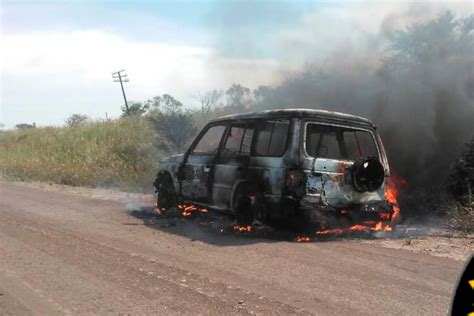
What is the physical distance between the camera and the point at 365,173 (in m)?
7.38

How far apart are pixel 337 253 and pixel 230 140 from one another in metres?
2.75

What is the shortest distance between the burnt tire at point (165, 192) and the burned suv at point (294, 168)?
99 cm

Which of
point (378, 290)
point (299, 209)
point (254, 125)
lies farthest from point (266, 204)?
point (378, 290)

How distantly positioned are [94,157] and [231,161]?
14947mm

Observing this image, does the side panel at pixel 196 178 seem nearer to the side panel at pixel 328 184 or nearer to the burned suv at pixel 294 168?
the burned suv at pixel 294 168

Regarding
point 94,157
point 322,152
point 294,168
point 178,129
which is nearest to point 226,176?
point 294,168

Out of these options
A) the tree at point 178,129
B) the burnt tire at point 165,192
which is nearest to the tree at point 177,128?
the tree at point 178,129

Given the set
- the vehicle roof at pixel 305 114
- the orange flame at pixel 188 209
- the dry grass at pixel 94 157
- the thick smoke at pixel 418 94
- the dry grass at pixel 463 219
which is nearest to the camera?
the vehicle roof at pixel 305 114

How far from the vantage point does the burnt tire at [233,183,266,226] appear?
745 centimetres

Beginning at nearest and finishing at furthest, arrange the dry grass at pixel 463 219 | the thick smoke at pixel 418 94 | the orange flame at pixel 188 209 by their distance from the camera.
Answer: the dry grass at pixel 463 219 → the orange flame at pixel 188 209 → the thick smoke at pixel 418 94

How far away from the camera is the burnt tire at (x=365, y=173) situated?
289 inches

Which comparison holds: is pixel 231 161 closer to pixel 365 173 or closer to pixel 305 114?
pixel 305 114

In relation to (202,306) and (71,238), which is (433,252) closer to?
(202,306)

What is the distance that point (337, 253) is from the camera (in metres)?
6.36
